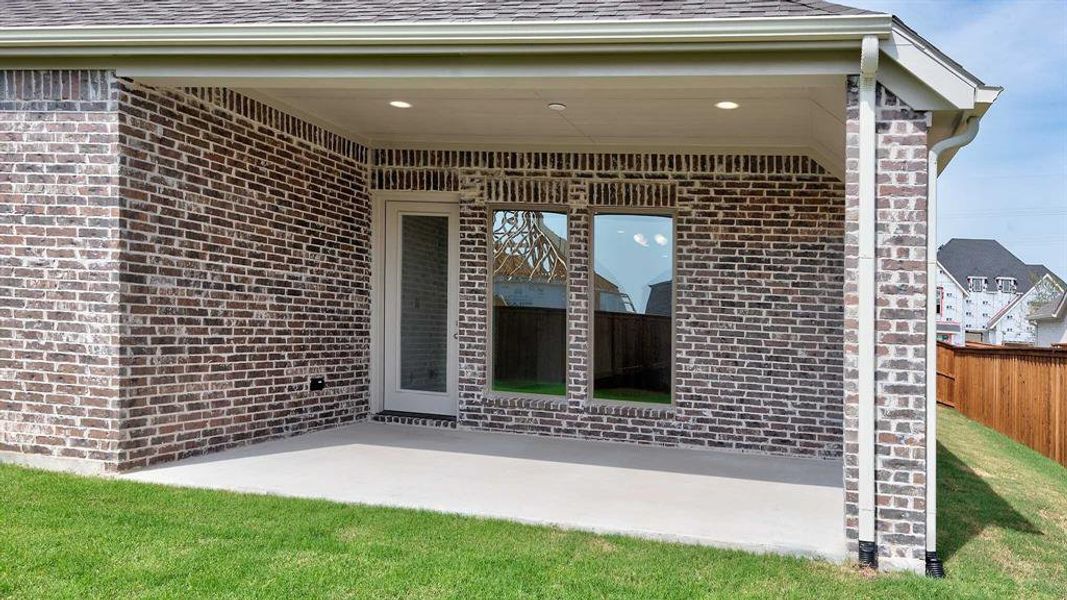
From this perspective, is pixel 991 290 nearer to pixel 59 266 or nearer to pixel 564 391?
pixel 564 391

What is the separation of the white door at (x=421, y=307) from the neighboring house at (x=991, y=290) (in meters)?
48.6

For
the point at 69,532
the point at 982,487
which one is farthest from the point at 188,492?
the point at 982,487

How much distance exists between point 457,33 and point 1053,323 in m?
40.6

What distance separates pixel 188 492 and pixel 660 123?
459 centimetres

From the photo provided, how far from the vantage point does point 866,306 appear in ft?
13.6

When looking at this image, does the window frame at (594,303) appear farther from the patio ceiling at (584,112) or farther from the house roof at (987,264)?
the house roof at (987,264)

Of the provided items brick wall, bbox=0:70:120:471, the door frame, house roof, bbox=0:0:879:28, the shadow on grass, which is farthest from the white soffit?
the shadow on grass

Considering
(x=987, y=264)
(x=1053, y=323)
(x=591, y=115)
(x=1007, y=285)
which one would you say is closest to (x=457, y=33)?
(x=591, y=115)

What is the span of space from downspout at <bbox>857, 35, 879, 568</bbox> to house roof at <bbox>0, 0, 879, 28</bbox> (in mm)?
445

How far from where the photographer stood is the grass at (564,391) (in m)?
7.55

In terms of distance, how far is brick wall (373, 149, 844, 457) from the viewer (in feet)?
23.3

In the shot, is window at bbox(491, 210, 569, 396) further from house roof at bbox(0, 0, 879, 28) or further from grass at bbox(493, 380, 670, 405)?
house roof at bbox(0, 0, 879, 28)

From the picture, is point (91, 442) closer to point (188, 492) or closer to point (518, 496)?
point (188, 492)

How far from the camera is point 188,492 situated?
4945mm
